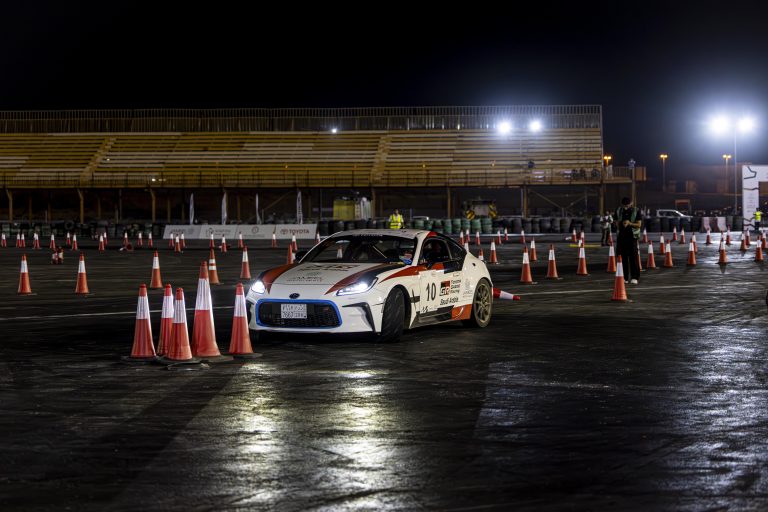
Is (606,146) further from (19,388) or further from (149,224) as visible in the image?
(19,388)

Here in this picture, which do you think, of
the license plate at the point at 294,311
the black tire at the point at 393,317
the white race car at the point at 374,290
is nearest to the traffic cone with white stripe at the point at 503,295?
the white race car at the point at 374,290

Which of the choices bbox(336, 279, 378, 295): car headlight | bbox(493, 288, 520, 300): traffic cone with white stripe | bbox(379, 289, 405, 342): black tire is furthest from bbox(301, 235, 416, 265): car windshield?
bbox(493, 288, 520, 300): traffic cone with white stripe

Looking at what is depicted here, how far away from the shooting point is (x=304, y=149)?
75500 millimetres

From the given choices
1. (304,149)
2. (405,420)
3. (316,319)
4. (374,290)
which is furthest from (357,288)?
(304,149)

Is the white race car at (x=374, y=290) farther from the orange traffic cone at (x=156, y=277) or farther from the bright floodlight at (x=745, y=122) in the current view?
the bright floodlight at (x=745, y=122)

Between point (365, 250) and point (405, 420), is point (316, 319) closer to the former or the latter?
point (365, 250)

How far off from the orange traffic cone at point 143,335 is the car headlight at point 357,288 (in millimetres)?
2132

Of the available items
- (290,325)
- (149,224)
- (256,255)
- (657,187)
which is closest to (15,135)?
(149,224)

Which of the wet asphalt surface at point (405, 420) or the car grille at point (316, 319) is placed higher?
the car grille at point (316, 319)

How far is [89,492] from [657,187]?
112 meters

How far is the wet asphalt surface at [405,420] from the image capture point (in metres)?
6.11

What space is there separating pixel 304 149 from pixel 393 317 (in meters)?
63.5

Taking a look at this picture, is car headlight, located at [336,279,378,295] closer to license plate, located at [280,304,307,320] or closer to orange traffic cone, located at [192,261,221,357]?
license plate, located at [280,304,307,320]

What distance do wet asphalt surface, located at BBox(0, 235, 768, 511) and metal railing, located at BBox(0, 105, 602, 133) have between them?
62.9 meters
